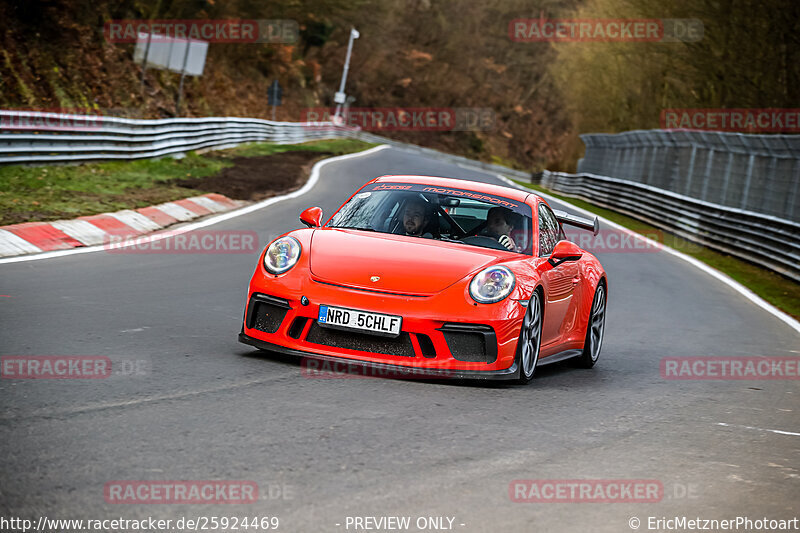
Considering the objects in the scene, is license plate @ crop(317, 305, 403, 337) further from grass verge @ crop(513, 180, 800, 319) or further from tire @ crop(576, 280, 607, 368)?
grass verge @ crop(513, 180, 800, 319)

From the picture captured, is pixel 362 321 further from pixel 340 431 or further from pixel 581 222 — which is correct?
pixel 581 222

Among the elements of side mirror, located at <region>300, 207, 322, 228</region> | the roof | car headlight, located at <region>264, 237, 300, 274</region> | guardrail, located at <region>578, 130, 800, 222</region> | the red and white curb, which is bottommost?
the red and white curb

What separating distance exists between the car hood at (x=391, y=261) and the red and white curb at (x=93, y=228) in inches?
205

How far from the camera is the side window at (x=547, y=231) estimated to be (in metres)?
7.88

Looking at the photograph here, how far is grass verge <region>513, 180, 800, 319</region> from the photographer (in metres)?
16.2

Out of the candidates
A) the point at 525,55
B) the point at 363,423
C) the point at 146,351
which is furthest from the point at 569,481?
the point at 525,55

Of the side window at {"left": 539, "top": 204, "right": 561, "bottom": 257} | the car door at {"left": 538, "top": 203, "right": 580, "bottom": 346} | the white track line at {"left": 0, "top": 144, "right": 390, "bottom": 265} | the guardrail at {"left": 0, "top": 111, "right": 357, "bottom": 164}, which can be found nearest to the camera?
the car door at {"left": 538, "top": 203, "right": 580, "bottom": 346}

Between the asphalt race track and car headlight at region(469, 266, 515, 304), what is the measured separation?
57 cm

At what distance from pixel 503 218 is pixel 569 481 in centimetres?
345

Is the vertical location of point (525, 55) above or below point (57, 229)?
above

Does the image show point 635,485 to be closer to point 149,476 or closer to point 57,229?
point 149,476

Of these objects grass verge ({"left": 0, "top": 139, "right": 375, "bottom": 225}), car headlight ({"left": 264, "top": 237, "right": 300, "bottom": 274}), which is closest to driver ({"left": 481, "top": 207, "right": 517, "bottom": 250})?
car headlight ({"left": 264, "top": 237, "right": 300, "bottom": 274})

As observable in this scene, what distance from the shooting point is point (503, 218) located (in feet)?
25.8

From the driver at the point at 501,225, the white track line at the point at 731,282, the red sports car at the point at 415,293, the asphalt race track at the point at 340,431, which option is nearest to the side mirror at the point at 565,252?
the red sports car at the point at 415,293
